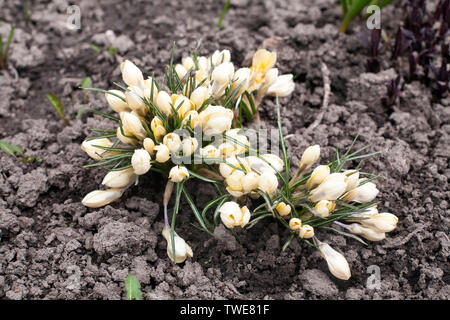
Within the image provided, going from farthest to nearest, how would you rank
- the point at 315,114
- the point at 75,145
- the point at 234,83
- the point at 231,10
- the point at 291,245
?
the point at 231,10 → the point at 315,114 → the point at 75,145 → the point at 234,83 → the point at 291,245

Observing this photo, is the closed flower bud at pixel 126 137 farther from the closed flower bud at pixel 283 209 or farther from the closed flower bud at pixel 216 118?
the closed flower bud at pixel 283 209

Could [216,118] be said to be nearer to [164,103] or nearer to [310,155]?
[164,103]

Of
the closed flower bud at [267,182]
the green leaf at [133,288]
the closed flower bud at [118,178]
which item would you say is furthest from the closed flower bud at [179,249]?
the closed flower bud at [267,182]

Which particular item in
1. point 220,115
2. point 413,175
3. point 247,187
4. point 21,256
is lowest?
point 21,256

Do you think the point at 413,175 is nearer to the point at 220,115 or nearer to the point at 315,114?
the point at 315,114

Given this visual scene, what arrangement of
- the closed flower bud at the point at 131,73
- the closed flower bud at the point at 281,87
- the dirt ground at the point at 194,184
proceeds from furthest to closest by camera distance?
the closed flower bud at the point at 281,87, the closed flower bud at the point at 131,73, the dirt ground at the point at 194,184

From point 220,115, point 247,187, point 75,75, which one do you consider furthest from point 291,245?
point 75,75

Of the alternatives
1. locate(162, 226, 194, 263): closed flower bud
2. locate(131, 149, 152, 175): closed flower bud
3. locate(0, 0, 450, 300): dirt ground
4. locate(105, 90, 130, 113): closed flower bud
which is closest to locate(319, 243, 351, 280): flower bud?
locate(0, 0, 450, 300): dirt ground

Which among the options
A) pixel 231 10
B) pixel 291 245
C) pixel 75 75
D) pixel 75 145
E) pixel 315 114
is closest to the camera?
pixel 291 245
